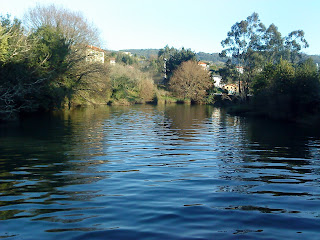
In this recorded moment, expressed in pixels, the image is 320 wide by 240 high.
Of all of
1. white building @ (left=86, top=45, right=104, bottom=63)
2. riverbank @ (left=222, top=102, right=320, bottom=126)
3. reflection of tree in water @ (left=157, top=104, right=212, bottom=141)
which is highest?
white building @ (left=86, top=45, right=104, bottom=63)

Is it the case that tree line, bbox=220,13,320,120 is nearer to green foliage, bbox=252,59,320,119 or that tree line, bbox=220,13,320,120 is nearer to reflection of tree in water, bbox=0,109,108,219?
green foliage, bbox=252,59,320,119

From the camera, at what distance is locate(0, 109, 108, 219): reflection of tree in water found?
7633mm

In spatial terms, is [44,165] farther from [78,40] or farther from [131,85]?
[131,85]

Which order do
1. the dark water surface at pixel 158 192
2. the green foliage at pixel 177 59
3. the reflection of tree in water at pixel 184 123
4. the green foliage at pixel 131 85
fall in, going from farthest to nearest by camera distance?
the green foliage at pixel 177 59, the green foliage at pixel 131 85, the reflection of tree in water at pixel 184 123, the dark water surface at pixel 158 192

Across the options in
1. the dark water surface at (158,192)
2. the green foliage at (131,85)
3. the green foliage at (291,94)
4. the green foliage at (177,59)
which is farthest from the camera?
the green foliage at (177,59)

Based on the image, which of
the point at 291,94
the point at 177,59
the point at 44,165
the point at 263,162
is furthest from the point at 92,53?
the point at 177,59

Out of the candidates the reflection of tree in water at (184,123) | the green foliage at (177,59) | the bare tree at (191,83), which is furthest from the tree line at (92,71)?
the green foliage at (177,59)

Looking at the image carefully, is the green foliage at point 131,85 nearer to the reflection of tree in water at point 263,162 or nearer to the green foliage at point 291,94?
the green foliage at point 291,94

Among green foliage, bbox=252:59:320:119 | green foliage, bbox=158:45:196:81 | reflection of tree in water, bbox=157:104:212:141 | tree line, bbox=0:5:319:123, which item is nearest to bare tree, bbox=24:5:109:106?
tree line, bbox=0:5:319:123

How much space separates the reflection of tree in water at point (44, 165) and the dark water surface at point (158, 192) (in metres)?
0.03

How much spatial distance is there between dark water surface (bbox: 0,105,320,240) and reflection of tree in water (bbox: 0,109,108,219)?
0.09ft

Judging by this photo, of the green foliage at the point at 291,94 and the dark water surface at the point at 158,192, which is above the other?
the green foliage at the point at 291,94

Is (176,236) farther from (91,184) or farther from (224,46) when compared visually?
(224,46)

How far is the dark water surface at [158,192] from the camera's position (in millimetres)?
5664
